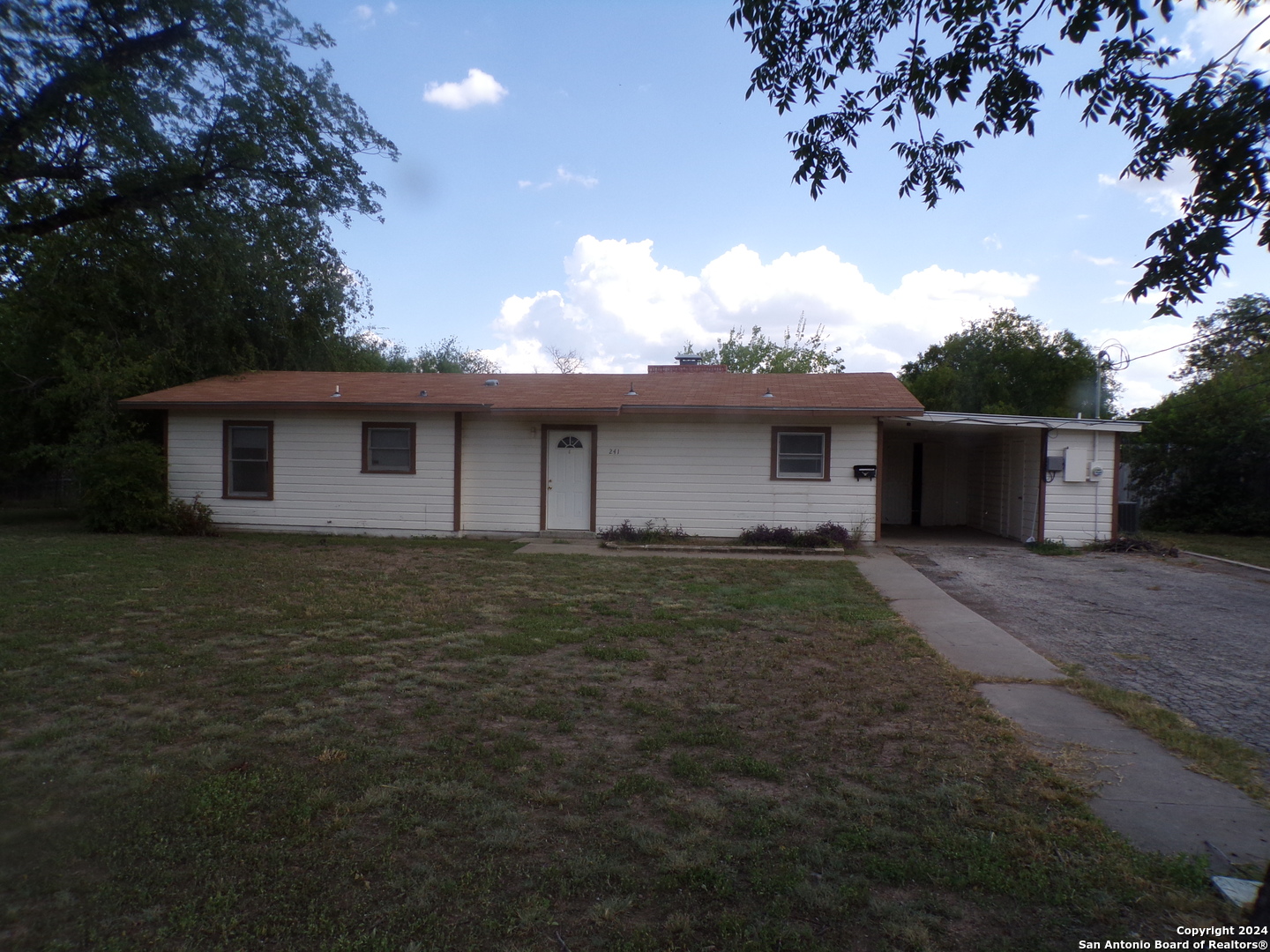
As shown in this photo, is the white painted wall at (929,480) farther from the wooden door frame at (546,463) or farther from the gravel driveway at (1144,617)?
the wooden door frame at (546,463)

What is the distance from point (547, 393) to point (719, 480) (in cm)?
396

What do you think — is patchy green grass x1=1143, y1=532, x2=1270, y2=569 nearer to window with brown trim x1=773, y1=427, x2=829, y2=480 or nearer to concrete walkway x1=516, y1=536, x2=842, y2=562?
window with brown trim x1=773, y1=427, x2=829, y2=480

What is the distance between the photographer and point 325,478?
1552cm

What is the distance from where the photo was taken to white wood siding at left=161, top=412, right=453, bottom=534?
50.2 feet

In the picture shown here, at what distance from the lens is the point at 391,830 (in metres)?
3.53

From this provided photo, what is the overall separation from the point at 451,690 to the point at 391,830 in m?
2.04

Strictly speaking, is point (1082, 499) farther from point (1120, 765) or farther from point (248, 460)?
point (248, 460)

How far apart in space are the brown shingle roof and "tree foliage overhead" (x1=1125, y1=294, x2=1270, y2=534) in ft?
27.2

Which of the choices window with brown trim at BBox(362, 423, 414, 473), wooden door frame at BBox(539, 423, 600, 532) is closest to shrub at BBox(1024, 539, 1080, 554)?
wooden door frame at BBox(539, 423, 600, 532)

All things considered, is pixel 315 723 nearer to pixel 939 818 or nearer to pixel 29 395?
pixel 939 818

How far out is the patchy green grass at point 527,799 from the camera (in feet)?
9.60

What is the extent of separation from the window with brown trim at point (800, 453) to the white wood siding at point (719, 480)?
0.11 m

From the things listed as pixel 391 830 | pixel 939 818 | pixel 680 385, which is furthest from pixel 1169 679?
pixel 680 385

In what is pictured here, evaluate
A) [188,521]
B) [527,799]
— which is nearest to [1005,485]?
[527,799]
